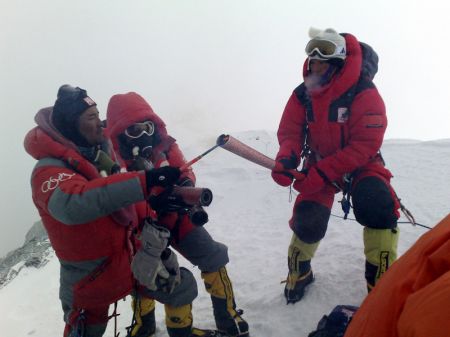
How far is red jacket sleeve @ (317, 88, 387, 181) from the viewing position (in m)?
3.79

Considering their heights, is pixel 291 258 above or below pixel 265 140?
above

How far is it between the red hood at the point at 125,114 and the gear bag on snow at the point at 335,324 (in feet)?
8.03

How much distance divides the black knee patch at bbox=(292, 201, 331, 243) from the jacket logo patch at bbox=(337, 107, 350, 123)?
939 mm

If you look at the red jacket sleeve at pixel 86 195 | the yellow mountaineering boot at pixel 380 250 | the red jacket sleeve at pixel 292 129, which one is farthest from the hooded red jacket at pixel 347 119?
the red jacket sleeve at pixel 86 195

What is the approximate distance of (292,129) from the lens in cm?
446

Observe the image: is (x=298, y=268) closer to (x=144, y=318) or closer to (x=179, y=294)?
(x=179, y=294)

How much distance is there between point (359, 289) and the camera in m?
4.29

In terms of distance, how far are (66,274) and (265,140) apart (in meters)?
10.8

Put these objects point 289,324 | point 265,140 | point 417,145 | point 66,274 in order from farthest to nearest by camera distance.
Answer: point 265,140 → point 417,145 → point 289,324 → point 66,274

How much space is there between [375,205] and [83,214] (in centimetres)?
Result: 252

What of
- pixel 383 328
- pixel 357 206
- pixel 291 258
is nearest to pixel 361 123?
pixel 357 206

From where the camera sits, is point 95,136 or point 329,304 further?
point 329,304

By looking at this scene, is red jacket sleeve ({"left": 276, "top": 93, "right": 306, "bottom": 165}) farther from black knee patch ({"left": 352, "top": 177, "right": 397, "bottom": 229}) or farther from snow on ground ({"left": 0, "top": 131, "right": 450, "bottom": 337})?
snow on ground ({"left": 0, "top": 131, "right": 450, "bottom": 337})

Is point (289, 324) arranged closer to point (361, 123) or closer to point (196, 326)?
point (196, 326)
